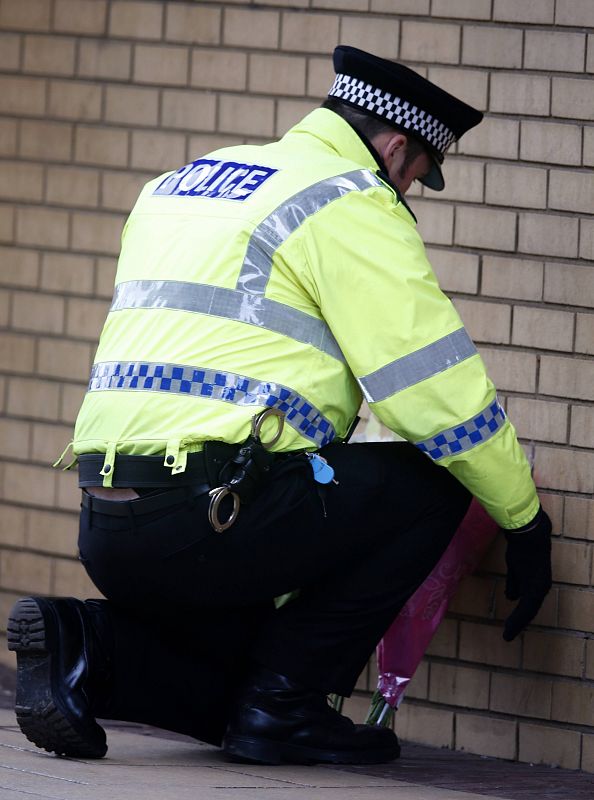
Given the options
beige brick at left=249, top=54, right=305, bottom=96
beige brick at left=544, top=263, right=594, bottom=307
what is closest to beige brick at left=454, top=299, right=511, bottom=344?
beige brick at left=544, top=263, right=594, bottom=307

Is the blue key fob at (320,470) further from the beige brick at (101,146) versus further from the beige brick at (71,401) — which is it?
the beige brick at (101,146)

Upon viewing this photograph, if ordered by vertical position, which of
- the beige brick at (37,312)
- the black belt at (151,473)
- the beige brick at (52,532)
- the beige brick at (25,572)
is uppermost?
the beige brick at (37,312)

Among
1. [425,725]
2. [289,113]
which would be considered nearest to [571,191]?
[289,113]

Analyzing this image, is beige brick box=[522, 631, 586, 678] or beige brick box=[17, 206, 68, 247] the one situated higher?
beige brick box=[17, 206, 68, 247]

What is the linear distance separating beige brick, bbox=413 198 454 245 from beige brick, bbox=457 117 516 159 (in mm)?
164

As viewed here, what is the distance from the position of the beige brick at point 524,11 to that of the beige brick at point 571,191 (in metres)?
0.40

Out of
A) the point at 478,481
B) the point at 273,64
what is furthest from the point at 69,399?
the point at 478,481

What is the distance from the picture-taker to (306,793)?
325 centimetres

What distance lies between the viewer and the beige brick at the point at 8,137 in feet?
16.7

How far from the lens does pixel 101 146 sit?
195 inches

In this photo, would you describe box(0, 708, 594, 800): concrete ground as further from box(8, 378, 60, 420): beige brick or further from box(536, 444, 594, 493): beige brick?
box(8, 378, 60, 420): beige brick

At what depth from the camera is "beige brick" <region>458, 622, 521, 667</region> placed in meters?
4.15

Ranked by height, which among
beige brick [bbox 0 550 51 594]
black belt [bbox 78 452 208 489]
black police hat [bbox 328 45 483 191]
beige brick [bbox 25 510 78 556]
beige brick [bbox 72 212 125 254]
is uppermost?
black police hat [bbox 328 45 483 191]

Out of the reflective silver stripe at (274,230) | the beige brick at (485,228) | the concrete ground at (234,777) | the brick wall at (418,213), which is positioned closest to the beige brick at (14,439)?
the brick wall at (418,213)
